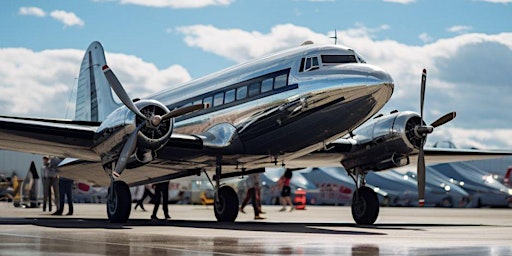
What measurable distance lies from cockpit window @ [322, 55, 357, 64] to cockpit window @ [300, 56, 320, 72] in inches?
7.8

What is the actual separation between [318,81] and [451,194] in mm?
45594

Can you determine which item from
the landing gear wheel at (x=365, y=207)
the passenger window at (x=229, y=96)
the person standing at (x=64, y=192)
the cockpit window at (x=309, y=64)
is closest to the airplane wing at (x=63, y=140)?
the passenger window at (x=229, y=96)

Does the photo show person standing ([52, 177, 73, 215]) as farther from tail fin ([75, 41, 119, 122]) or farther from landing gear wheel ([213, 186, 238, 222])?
landing gear wheel ([213, 186, 238, 222])

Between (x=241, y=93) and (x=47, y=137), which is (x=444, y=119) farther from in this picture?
(x=47, y=137)

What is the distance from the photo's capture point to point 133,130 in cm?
1948

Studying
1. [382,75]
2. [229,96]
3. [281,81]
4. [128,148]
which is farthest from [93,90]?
[382,75]

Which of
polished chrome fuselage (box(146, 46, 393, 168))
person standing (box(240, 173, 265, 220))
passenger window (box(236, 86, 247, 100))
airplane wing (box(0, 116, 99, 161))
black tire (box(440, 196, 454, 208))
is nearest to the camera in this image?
polished chrome fuselage (box(146, 46, 393, 168))

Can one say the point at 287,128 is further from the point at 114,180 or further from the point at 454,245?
the point at 454,245

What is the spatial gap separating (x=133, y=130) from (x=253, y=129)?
313 centimetres

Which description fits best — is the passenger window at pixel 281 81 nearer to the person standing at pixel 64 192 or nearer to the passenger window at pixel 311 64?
the passenger window at pixel 311 64

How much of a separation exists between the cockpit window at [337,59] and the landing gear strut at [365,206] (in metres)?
4.46

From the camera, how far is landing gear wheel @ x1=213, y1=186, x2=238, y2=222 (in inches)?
902

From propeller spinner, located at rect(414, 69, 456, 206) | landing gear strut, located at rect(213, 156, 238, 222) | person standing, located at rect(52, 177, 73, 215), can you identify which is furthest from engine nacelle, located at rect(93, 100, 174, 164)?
person standing, located at rect(52, 177, 73, 215)

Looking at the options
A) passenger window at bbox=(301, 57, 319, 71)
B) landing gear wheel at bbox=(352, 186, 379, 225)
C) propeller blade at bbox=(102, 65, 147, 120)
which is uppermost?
passenger window at bbox=(301, 57, 319, 71)
